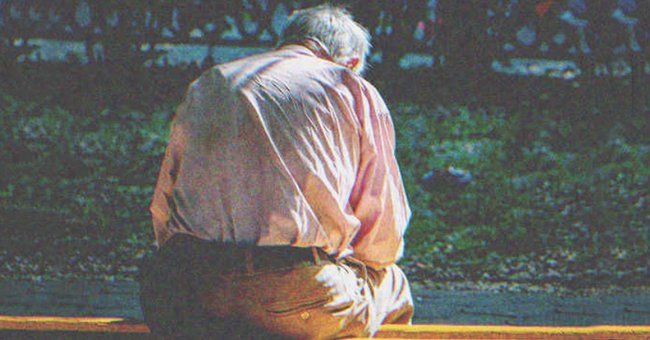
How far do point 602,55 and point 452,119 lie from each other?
1812 mm

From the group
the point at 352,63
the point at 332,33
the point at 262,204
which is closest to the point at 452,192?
the point at 352,63

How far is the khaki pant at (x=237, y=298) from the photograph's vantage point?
7.92 feet

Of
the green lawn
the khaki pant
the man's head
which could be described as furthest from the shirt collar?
the green lawn

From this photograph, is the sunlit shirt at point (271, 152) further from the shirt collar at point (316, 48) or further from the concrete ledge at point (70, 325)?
the concrete ledge at point (70, 325)

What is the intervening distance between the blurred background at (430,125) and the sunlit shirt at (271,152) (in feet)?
8.99

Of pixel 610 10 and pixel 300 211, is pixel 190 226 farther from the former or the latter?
pixel 610 10

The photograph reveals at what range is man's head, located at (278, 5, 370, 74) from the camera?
2762mm

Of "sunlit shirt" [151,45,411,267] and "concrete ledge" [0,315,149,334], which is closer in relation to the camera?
"sunlit shirt" [151,45,411,267]

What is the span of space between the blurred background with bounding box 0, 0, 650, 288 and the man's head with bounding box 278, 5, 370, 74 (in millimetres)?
2575

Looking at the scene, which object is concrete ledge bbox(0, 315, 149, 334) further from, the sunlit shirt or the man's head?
the man's head

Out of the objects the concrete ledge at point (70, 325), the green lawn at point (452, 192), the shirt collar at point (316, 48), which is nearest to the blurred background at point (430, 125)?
the green lawn at point (452, 192)

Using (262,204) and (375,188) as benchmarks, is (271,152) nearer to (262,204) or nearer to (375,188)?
(262,204)

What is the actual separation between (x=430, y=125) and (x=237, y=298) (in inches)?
234

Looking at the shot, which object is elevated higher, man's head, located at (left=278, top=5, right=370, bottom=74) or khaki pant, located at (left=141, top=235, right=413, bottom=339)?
man's head, located at (left=278, top=5, right=370, bottom=74)
